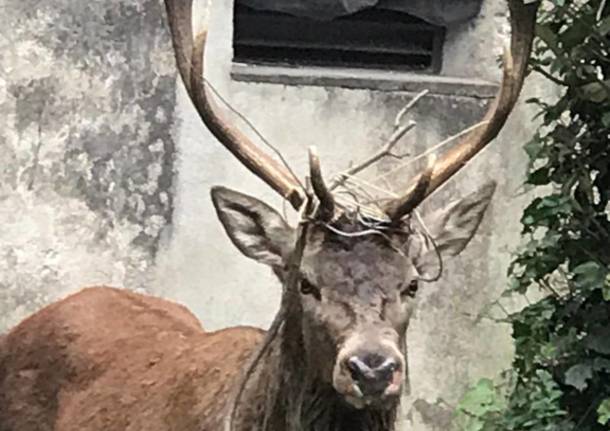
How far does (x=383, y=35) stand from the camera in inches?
252

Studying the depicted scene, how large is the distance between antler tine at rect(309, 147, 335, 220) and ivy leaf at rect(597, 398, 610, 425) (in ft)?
4.58

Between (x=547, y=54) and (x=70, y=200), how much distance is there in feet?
6.43

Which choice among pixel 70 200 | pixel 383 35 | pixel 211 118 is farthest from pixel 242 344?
pixel 383 35

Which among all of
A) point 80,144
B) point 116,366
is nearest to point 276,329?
point 116,366

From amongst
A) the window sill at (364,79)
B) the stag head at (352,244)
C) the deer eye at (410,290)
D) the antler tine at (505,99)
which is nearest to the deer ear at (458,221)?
the stag head at (352,244)

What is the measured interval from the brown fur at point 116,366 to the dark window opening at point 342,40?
1492mm

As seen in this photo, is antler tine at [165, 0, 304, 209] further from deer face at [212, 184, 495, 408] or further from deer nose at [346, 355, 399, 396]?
deer nose at [346, 355, 399, 396]

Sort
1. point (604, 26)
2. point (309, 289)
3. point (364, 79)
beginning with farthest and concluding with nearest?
point (364, 79) → point (604, 26) → point (309, 289)

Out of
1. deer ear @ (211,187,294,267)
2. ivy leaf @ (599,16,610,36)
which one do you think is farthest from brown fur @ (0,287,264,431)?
ivy leaf @ (599,16,610,36)

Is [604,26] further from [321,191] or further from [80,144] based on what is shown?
[80,144]

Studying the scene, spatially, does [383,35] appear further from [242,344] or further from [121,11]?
[242,344]

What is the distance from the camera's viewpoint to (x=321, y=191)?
386 cm

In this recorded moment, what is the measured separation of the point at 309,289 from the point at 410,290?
265mm

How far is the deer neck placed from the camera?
3.92 m
